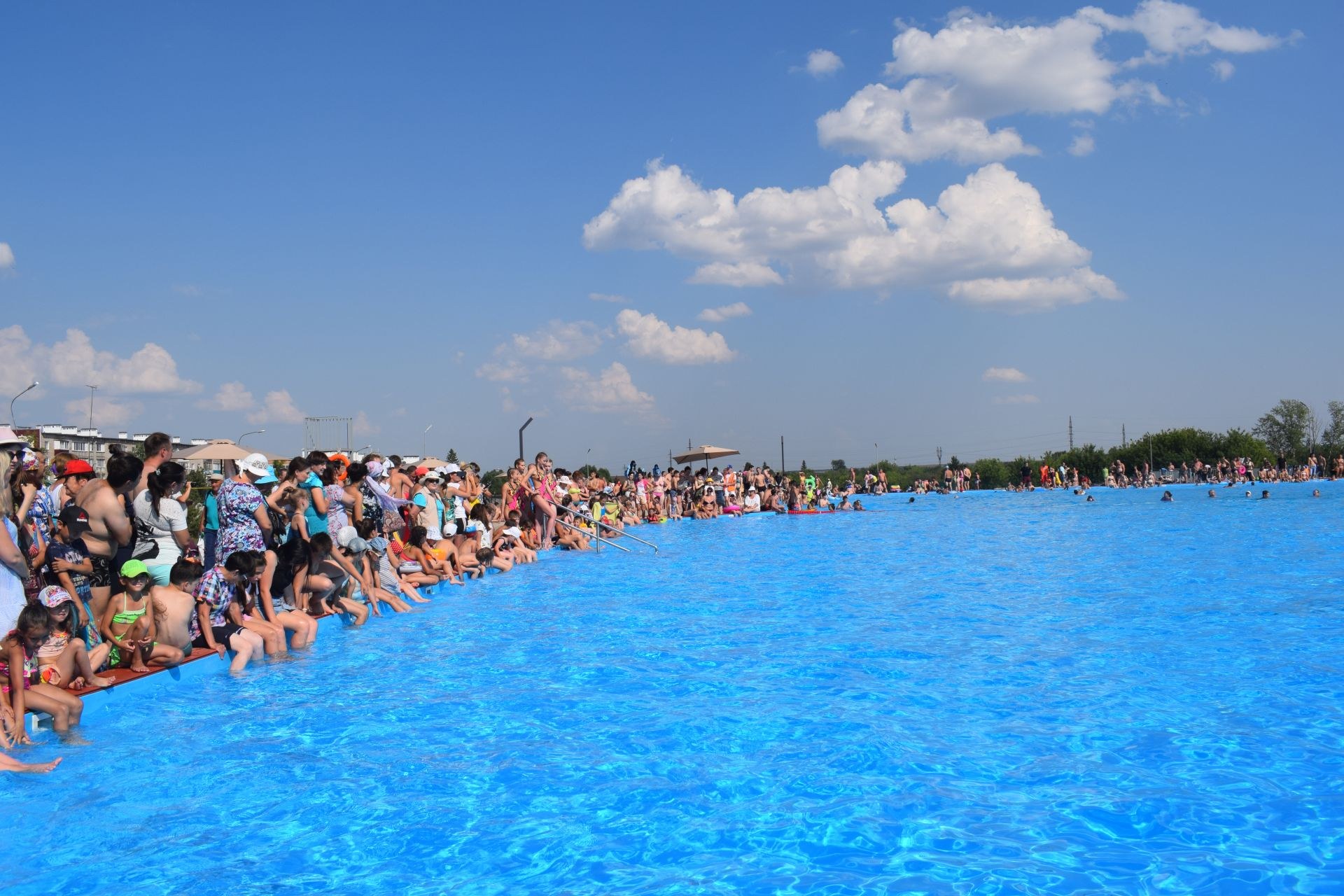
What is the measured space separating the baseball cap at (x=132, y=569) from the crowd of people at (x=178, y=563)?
0.4 inches

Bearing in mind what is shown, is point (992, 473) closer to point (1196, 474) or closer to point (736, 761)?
point (1196, 474)

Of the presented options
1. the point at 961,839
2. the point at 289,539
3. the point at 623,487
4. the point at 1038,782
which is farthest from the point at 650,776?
the point at 623,487

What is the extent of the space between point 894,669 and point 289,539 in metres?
5.51

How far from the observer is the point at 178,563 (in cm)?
703

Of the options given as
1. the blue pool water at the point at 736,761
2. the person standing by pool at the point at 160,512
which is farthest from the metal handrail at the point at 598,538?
the person standing by pool at the point at 160,512

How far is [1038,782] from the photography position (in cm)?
497

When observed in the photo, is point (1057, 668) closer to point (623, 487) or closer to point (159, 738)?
point (159, 738)

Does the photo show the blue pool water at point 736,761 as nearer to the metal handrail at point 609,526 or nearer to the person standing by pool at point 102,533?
the person standing by pool at point 102,533

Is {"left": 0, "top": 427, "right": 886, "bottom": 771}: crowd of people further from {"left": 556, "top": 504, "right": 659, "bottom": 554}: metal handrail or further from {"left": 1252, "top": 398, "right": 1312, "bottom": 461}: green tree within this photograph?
{"left": 1252, "top": 398, "right": 1312, "bottom": 461}: green tree

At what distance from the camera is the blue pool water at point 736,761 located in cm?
411

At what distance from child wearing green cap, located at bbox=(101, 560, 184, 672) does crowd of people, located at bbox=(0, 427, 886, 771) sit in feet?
0.03

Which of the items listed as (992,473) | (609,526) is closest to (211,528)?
(609,526)

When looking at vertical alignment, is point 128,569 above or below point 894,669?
above

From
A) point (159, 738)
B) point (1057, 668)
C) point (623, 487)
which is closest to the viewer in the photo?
point (159, 738)
